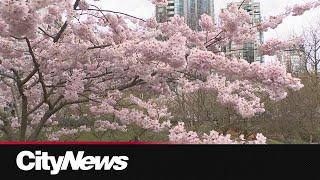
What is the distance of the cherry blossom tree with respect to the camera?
15.7 feet

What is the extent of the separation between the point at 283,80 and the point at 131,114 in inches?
87.5

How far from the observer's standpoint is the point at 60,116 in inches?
441

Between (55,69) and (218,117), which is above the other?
(55,69)

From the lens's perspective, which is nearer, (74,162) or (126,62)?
(74,162)

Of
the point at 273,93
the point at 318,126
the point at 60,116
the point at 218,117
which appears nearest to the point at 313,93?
the point at 318,126

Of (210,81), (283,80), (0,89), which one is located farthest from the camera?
(0,89)

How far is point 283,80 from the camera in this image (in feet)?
15.7

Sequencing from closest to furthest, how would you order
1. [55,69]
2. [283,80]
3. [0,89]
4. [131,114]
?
[283,80] → [55,69] → [131,114] → [0,89]

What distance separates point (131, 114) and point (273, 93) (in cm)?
203

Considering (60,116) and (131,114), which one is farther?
(60,116)

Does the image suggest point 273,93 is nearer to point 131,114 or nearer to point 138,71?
point 138,71

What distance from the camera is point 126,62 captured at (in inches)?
→ 210

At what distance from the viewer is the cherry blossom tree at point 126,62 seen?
479 cm

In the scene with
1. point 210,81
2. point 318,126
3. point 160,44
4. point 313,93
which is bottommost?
point 318,126
